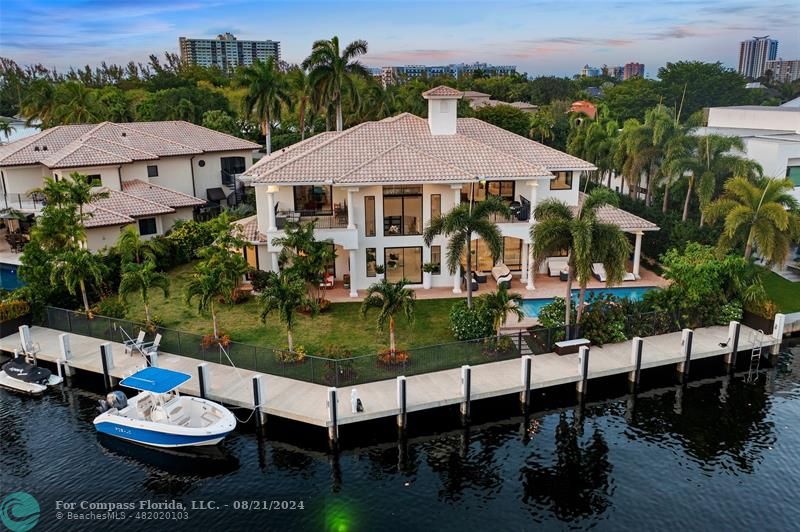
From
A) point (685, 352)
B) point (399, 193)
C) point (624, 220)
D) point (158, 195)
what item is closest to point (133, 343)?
point (399, 193)

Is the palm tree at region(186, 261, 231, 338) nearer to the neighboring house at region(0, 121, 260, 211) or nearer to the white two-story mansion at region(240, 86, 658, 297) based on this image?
the white two-story mansion at region(240, 86, 658, 297)

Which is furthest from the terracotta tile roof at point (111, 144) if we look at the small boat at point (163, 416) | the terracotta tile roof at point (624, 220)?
the terracotta tile roof at point (624, 220)

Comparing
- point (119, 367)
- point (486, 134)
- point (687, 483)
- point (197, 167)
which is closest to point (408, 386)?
point (687, 483)

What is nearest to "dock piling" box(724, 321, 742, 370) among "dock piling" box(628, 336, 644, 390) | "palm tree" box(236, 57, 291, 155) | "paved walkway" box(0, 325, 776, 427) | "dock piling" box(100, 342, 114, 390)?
"paved walkway" box(0, 325, 776, 427)

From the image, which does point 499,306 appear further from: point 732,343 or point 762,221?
point 762,221

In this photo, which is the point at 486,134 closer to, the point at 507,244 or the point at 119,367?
the point at 507,244
